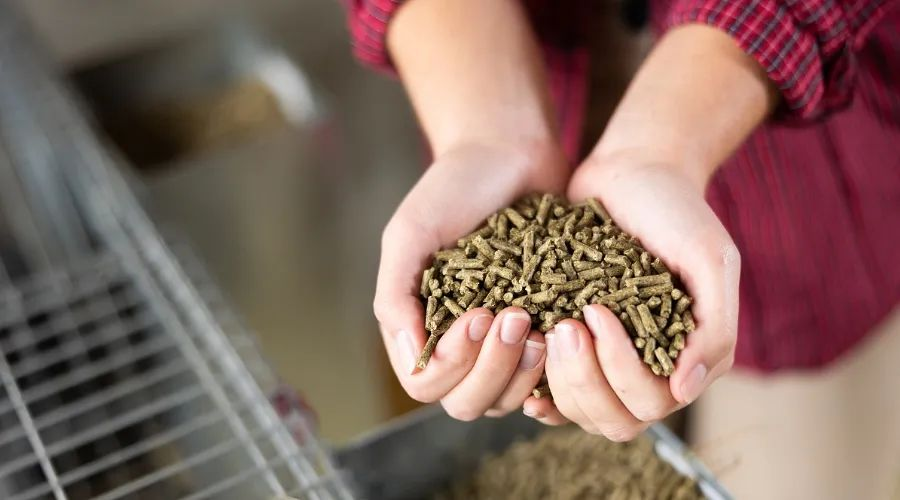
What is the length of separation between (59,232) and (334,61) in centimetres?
62

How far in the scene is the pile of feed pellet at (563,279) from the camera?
581 millimetres

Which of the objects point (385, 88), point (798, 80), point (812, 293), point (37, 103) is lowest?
point (812, 293)

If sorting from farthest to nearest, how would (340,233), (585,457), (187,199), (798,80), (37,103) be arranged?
(340,233) < (187,199) < (37,103) < (585,457) < (798,80)

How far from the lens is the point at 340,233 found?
144 centimetres

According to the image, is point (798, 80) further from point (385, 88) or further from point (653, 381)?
point (385, 88)

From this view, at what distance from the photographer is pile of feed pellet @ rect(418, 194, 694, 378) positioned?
581 millimetres

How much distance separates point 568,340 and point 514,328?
3cm

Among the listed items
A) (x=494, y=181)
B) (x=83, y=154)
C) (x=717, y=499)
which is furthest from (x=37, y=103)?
(x=717, y=499)

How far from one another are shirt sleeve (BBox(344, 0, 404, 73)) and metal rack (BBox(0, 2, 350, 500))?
Answer: 289mm

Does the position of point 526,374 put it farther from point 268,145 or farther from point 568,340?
point 268,145

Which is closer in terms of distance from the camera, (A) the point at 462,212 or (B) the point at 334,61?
(A) the point at 462,212

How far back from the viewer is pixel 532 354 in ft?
1.90

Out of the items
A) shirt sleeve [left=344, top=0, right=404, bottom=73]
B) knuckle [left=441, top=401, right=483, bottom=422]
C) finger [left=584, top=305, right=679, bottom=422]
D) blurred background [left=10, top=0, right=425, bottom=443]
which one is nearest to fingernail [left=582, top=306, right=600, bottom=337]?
finger [left=584, top=305, right=679, bottom=422]

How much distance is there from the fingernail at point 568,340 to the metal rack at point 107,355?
0.80ft
